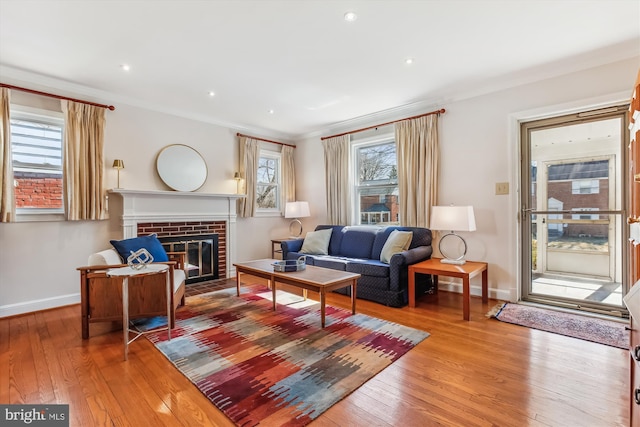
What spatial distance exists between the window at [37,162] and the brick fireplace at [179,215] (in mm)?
558

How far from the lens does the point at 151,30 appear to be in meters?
2.46

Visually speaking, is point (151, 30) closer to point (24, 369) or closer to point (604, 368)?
point (24, 369)

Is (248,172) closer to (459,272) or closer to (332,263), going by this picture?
(332,263)

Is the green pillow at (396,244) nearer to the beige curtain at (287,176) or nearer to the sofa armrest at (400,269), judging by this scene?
the sofa armrest at (400,269)

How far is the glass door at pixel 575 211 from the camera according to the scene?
9.96 feet

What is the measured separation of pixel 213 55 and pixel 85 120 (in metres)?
1.89

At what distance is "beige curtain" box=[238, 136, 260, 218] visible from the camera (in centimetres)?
506

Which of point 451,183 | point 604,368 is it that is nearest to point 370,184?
point 451,183

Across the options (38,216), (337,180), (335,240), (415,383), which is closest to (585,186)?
(415,383)

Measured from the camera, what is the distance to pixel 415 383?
1.90 m

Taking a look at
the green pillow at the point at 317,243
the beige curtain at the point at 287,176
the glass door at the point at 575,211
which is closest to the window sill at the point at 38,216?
the green pillow at the point at 317,243

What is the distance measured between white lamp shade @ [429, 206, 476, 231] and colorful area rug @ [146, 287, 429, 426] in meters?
1.28

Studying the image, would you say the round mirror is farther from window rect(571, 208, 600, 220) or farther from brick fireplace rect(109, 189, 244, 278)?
window rect(571, 208, 600, 220)

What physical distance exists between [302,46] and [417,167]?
7.37 ft
